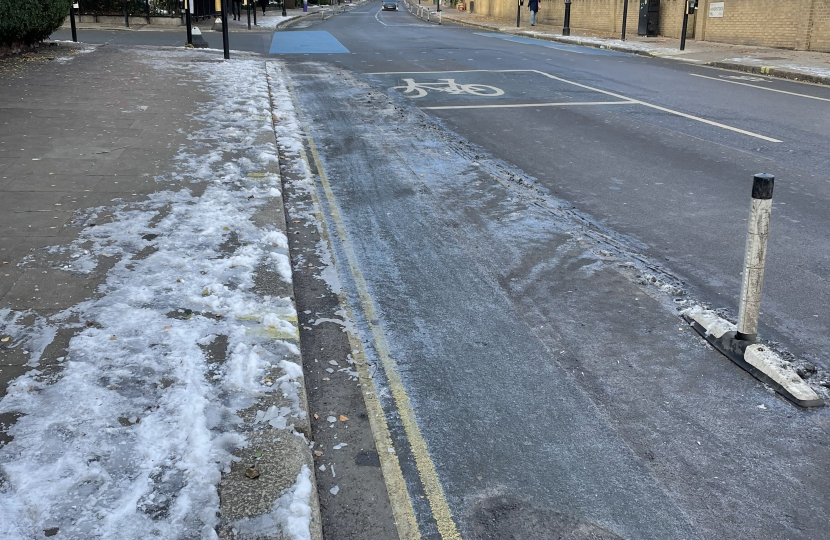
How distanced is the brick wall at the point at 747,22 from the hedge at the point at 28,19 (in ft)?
72.6

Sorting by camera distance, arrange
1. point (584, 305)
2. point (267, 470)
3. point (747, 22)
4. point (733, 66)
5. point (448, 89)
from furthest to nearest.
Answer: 1. point (747, 22)
2. point (733, 66)
3. point (448, 89)
4. point (584, 305)
5. point (267, 470)

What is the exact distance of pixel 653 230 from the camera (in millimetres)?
6719

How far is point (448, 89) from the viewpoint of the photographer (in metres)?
15.4

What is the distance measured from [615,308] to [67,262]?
13.5ft

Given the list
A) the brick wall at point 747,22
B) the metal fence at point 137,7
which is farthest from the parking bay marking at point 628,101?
the metal fence at point 137,7

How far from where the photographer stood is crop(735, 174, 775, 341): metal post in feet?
14.0

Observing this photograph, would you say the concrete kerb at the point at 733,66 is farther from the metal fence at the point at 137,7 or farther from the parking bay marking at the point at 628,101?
the metal fence at the point at 137,7

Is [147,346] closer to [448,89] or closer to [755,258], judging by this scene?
[755,258]

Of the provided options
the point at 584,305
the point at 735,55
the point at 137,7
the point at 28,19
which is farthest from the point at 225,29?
the point at 137,7

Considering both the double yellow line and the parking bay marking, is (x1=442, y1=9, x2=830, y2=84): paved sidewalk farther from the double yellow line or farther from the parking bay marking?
the double yellow line

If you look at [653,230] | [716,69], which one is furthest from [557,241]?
[716,69]

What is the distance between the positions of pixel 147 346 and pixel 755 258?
3704 mm

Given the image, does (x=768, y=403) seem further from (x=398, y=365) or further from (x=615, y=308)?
(x=398, y=365)

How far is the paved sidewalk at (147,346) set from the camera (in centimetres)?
305
